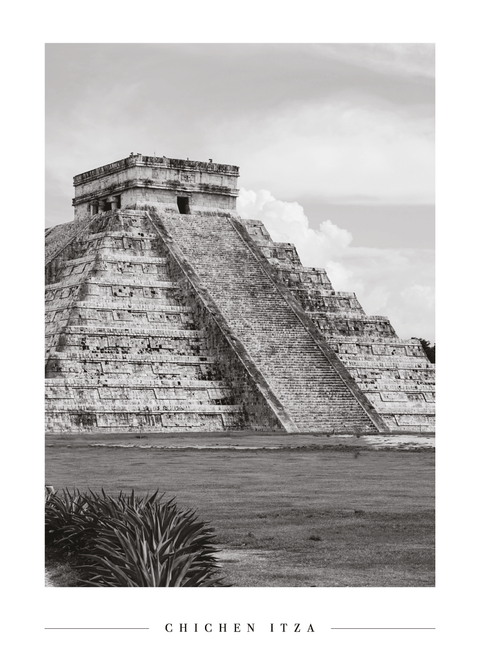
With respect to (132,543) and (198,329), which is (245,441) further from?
(132,543)

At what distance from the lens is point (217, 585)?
23.9ft

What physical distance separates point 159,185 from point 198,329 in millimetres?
5494

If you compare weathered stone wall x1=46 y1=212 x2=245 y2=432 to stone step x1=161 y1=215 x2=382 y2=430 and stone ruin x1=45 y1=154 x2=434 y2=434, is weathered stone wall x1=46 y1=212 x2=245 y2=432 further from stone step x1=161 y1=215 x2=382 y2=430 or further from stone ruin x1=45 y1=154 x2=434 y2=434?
stone step x1=161 y1=215 x2=382 y2=430

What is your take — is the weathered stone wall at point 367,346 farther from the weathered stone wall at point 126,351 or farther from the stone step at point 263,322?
the weathered stone wall at point 126,351

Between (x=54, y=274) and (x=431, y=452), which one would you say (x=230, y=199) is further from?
(x=431, y=452)

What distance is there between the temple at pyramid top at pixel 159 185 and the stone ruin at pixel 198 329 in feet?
0.12

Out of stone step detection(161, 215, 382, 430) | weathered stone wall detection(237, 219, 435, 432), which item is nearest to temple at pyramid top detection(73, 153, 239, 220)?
stone step detection(161, 215, 382, 430)

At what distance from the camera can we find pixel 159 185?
93.3 ft

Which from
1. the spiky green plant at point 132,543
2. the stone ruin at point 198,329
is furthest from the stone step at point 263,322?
the spiky green plant at point 132,543

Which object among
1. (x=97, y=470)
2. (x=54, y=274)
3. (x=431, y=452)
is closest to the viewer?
(x=97, y=470)

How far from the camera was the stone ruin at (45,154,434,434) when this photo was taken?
2200 centimetres

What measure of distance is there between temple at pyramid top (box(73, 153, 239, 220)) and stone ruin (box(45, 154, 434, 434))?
36 millimetres

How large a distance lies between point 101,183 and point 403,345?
912cm

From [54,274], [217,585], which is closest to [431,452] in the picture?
[217,585]
